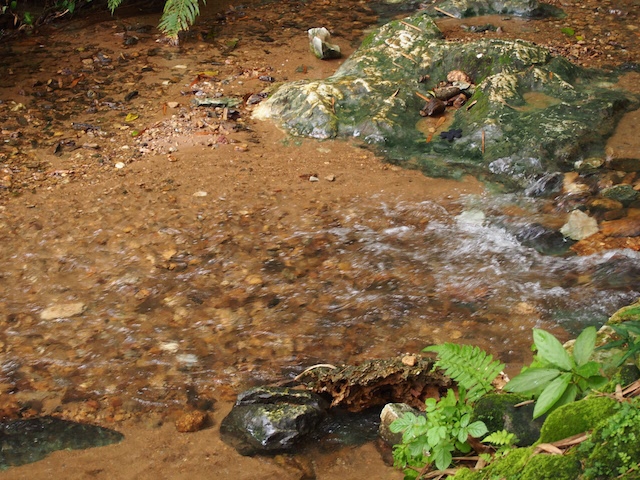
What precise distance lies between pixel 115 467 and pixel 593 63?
204 inches

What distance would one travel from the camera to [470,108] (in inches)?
199

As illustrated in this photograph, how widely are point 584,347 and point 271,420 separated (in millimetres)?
1228

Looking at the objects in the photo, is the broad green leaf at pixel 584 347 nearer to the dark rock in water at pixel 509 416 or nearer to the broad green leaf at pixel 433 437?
the dark rock in water at pixel 509 416

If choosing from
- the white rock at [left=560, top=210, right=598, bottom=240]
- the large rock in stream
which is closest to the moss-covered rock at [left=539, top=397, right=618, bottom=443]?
the white rock at [left=560, top=210, right=598, bottom=240]

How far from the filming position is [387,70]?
5.54 metres

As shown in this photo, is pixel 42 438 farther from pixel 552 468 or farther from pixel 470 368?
pixel 552 468

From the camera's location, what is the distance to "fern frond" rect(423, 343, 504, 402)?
88.9 inches

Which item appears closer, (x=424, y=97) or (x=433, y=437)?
(x=433, y=437)

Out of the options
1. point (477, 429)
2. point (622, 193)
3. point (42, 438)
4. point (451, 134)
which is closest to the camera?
Result: point (477, 429)

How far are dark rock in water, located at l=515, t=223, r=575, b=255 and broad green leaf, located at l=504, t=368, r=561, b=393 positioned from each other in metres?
1.92

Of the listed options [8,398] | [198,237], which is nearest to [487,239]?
[198,237]

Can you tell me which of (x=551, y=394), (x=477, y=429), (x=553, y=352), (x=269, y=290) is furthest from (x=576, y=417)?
(x=269, y=290)

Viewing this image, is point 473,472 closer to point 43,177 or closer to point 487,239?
point 487,239

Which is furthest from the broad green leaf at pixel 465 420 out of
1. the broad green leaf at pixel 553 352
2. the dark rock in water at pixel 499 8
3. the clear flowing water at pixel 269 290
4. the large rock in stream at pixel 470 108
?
the dark rock in water at pixel 499 8
